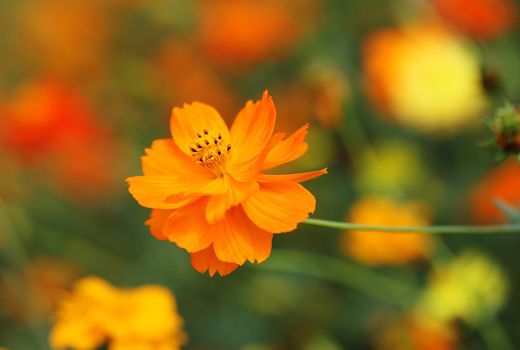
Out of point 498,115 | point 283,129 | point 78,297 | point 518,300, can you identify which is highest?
point 498,115

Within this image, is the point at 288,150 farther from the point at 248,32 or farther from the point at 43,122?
the point at 248,32

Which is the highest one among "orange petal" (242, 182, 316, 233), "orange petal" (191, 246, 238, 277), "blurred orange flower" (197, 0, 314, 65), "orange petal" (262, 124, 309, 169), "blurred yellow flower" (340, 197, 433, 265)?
"orange petal" (262, 124, 309, 169)

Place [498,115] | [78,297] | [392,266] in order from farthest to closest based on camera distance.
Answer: [392,266] → [78,297] → [498,115]

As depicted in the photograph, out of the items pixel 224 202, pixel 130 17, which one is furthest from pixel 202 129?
pixel 130 17

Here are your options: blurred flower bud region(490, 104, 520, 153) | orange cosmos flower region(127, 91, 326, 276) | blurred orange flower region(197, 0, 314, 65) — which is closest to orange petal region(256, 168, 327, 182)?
orange cosmos flower region(127, 91, 326, 276)

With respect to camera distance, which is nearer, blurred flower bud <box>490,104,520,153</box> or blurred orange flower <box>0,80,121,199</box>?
blurred flower bud <box>490,104,520,153</box>

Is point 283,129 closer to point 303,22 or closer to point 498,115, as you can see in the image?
point 303,22

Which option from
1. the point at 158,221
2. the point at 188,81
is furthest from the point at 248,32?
the point at 158,221

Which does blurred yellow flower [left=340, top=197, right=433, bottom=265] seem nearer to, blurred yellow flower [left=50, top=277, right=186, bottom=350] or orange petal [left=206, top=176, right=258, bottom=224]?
blurred yellow flower [left=50, top=277, right=186, bottom=350]
